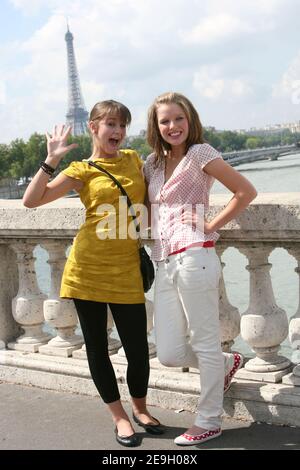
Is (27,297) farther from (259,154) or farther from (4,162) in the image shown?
(259,154)

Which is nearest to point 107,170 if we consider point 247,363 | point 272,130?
point 247,363

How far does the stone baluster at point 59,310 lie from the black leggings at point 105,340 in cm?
80

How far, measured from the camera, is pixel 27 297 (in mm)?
4559

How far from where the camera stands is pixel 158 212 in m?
3.43

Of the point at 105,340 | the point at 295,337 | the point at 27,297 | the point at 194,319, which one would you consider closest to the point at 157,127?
the point at 194,319

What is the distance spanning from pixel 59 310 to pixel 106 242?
108cm

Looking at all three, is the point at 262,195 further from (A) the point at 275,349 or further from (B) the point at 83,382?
(B) the point at 83,382

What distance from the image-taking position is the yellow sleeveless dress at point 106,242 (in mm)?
3447

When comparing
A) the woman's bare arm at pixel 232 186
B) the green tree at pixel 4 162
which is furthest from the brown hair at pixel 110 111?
the green tree at pixel 4 162

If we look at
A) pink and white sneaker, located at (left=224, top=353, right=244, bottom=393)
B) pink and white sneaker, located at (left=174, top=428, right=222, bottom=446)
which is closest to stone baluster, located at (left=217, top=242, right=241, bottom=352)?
pink and white sneaker, located at (left=224, top=353, right=244, bottom=393)

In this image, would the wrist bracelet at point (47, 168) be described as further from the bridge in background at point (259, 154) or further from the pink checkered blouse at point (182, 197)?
the bridge in background at point (259, 154)

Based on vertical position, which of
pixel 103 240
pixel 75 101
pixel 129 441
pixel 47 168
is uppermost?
pixel 75 101
